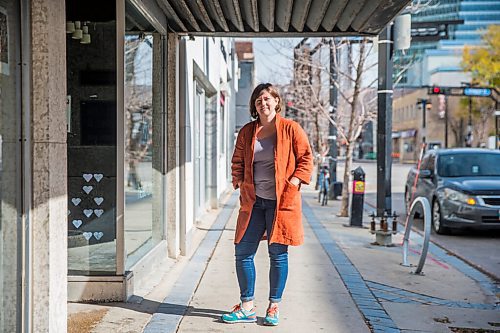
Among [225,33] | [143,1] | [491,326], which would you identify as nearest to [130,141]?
[143,1]

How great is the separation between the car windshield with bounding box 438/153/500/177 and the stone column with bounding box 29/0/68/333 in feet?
35.1

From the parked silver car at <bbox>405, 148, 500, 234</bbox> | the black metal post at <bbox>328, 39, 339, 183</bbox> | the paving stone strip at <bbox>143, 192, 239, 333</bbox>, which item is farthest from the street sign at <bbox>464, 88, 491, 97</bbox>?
the paving stone strip at <bbox>143, 192, 239, 333</bbox>

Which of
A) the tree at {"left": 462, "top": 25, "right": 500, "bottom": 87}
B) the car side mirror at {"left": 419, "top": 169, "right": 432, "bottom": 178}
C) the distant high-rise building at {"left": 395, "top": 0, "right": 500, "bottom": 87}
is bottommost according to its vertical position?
the car side mirror at {"left": 419, "top": 169, "right": 432, "bottom": 178}

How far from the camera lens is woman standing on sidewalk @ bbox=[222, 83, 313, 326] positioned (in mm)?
5250

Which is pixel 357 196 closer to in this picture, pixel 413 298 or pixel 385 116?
pixel 385 116

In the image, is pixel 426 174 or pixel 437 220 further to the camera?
pixel 426 174

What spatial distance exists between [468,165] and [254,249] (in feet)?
31.1

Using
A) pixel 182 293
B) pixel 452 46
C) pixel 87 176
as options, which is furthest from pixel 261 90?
pixel 452 46

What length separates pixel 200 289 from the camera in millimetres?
6770

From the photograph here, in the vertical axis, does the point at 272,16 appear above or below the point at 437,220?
above

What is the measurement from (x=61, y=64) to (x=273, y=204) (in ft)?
6.58

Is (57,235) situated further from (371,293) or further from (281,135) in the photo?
(371,293)

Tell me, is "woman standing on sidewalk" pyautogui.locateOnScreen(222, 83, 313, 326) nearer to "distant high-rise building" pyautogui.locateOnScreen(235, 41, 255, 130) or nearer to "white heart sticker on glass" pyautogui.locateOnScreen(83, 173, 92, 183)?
"white heart sticker on glass" pyautogui.locateOnScreen(83, 173, 92, 183)

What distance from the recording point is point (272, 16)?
7535mm
